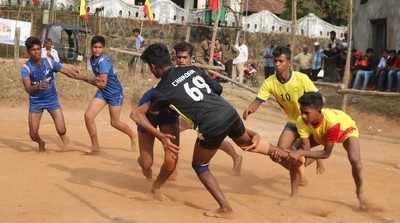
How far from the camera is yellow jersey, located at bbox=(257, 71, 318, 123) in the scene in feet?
23.1

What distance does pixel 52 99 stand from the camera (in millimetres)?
9109

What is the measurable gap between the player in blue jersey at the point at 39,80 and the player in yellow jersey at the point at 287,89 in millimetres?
2746

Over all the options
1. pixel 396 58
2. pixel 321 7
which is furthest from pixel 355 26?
pixel 321 7

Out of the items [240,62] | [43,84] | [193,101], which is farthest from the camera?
[240,62]

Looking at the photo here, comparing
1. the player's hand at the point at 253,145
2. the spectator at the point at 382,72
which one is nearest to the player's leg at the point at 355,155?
the player's hand at the point at 253,145

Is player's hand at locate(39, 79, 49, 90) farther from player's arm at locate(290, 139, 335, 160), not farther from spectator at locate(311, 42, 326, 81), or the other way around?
spectator at locate(311, 42, 326, 81)

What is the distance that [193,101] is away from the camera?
18.6ft

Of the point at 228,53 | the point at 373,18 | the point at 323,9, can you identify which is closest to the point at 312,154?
the point at 373,18

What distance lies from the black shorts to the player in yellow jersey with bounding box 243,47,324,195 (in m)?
1.08

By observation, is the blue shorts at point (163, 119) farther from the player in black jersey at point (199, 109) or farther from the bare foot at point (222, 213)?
the bare foot at point (222, 213)

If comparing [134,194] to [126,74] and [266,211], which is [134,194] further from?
[126,74]

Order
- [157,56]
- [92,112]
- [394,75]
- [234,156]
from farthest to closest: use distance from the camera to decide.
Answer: [394,75]
[92,112]
[234,156]
[157,56]

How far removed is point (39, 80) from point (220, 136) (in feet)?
13.0

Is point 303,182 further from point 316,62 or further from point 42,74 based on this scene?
point 316,62
